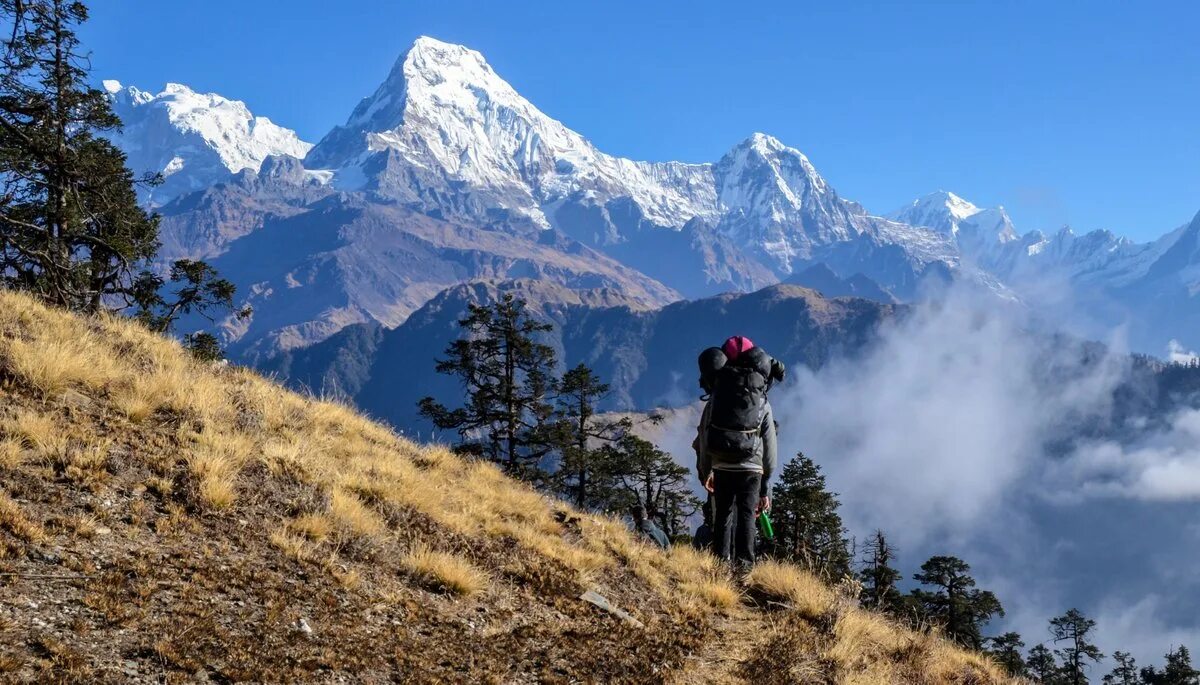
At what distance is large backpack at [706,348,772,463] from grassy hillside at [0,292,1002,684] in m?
1.60

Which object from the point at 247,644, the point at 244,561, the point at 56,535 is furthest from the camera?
the point at 244,561

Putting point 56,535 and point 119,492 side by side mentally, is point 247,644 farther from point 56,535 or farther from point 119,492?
point 119,492

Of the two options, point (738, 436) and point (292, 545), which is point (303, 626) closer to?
point (292, 545)

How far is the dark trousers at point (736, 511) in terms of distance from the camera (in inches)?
366

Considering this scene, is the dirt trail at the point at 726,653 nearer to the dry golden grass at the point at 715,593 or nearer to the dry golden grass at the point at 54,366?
the dry golden grass at the point at 715,593

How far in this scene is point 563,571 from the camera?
26.1 ft

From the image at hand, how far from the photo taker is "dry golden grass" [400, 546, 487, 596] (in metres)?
6.67

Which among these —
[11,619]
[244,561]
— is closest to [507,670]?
[244,561]

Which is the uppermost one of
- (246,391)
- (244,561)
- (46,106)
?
(46,106)

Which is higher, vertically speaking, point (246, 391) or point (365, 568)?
point (246, 391)

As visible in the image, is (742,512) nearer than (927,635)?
No

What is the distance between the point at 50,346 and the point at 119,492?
9.25 ft

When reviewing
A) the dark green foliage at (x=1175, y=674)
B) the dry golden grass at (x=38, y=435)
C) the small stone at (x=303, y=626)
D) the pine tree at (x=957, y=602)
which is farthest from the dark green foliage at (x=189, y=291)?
the dark green foliage at (x=1175, y=674)

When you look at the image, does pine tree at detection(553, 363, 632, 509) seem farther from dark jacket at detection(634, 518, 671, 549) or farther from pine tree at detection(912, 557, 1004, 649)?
pine tree at detection(912, 557, 1004, 649)
